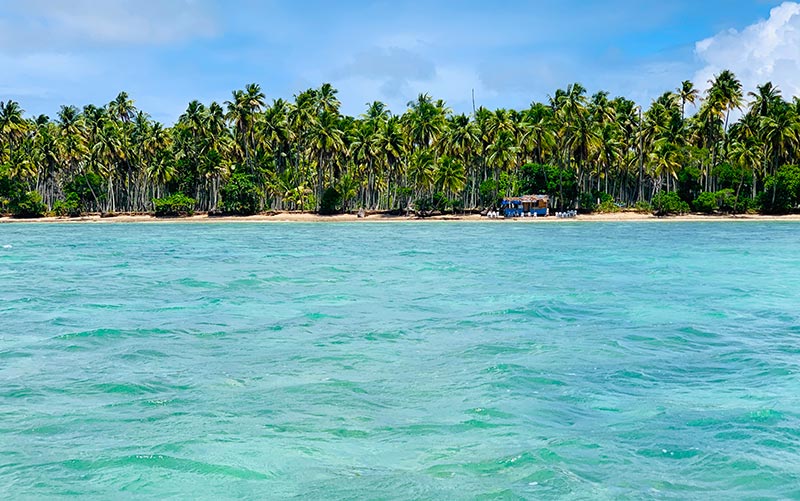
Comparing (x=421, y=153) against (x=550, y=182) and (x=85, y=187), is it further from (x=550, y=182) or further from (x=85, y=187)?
(x=85, y=187)

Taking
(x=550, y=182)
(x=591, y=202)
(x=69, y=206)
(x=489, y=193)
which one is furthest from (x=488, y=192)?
(x=69, y=206)

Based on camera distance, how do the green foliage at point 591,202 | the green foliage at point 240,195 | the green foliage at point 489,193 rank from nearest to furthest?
1. the green foliage at point 489,193
2. the green foliage at point 591,202
3. the green foliage at point 240,195

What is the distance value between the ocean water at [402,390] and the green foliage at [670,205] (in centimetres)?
6665

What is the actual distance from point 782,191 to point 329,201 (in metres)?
55.1

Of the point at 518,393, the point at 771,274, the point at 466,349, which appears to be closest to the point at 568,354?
the point at 466,349

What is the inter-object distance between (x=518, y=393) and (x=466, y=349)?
3.68 metres

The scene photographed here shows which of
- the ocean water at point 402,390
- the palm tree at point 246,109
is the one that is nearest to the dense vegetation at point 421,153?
the palm tree at point 246,109

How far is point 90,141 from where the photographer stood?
4412 inches

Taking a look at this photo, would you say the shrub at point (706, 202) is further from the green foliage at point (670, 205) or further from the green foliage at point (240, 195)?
the green foliage at point (240, 195)

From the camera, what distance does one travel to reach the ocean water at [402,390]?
29.9 feet

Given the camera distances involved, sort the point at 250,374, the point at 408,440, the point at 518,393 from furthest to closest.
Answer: the point at 250,374 → the point at 518,393 → the point at 408,440

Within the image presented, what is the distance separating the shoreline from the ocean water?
63701 mm

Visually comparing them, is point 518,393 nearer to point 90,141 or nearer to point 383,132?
point 383,132

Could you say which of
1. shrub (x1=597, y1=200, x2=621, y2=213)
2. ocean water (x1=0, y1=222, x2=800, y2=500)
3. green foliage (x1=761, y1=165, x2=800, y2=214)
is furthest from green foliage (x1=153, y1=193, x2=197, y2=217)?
ocean water (x1=0, y1=222, x2=800, y2=500)
